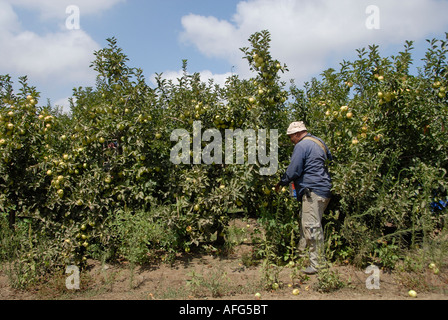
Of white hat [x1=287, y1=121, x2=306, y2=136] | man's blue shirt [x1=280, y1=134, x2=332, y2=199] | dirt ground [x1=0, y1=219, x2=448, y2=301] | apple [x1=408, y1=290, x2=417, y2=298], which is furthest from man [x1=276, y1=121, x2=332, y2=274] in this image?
apple [x1=408, y1=290, x2=417, y2=298]

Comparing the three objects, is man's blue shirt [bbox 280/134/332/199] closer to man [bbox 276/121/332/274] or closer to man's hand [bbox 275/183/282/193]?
man [bbox 276/121/332/274]

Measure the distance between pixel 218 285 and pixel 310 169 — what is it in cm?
167

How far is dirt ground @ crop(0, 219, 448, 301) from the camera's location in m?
3.43

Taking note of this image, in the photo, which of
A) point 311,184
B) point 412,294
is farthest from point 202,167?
point 412,294

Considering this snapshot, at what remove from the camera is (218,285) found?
3475 millimetres

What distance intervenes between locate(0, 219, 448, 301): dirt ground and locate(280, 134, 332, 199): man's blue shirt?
0.93 metres

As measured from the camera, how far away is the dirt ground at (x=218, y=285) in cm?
343

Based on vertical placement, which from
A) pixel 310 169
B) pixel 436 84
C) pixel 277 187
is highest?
pixel 436 84

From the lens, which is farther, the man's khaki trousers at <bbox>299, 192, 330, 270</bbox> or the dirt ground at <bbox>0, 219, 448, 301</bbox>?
the man's khaki trousers at <bbox>299, 192, 330, 270</bbox>

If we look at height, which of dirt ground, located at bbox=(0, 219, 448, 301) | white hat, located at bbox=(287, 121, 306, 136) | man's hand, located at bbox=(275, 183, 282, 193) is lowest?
dirt ground, located at bbox=(0, 219, 448, 301)

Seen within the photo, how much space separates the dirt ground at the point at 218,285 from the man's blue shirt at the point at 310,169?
0.93 meters

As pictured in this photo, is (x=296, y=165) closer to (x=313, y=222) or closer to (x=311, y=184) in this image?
(x=311, y=184)

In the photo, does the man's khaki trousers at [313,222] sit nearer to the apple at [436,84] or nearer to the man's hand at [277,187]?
the man's hand at [277,187]

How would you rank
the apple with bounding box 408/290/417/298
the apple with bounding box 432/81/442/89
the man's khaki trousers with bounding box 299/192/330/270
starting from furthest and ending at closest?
the apple with bounding box 432/81/442/89 < the man's khaki trousers with bounding box 299/192/330/270 < the apple with bounding box 408/290/417/298
